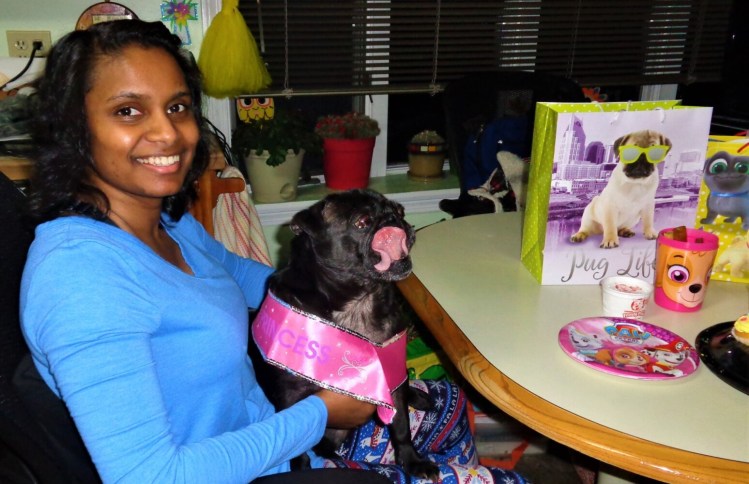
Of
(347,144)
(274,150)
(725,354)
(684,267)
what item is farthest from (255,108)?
(725,354)

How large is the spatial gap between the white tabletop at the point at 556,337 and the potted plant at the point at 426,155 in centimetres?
149

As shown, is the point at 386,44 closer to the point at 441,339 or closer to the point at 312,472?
the point at 441,339

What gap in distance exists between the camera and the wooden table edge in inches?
30.5

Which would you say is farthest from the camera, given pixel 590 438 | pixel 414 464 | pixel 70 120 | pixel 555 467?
pixel 555 467

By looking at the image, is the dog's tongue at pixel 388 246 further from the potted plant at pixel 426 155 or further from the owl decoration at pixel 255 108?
the potted plant at pixel 426 155

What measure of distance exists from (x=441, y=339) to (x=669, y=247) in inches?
17.9

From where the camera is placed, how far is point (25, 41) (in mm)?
2307

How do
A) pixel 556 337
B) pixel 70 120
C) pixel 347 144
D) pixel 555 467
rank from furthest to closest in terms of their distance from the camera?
pixel 347 144 < pixel 555 467 < pixel 556 337 < pixel 70 120

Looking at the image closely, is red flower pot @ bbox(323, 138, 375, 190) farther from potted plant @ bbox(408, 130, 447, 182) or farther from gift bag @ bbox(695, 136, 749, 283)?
gift bag @ bbox(695, 136, 749, 283)

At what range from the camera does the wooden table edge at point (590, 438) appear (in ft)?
2.54

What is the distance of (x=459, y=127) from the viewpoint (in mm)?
2299

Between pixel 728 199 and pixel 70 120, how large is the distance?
1220 millimetres

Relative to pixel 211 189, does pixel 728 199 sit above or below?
above

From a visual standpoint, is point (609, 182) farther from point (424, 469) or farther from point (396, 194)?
point (396, 194)
